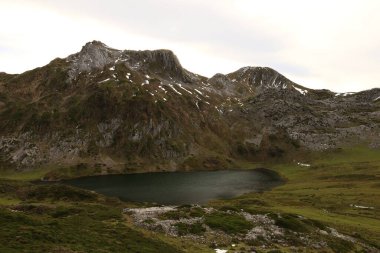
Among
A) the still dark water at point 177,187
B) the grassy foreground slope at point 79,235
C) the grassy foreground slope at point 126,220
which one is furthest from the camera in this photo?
the still dark water at point 177,187

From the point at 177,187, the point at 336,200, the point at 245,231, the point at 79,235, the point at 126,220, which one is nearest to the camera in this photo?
the point at 79,235

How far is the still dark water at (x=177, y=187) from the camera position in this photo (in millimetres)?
136175

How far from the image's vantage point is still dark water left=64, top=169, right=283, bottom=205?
136m

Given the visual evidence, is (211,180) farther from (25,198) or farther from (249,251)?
(249,251)

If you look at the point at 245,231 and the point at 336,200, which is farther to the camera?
the point at 336,200

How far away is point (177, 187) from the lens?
160750 millimetres

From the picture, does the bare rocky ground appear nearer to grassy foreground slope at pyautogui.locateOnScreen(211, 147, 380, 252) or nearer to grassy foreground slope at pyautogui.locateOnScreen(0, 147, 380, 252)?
grassy foreground slope at pyautogui.locateOnScreen(0, 147, 380, 252)

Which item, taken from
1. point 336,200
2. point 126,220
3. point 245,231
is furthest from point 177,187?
point 245,231

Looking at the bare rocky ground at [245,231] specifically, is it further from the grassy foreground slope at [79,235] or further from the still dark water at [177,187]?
the still dark water at [177,187]

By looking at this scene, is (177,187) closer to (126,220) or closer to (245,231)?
(126,220)

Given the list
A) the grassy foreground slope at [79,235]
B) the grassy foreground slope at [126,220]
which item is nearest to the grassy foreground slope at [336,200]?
the grassy foreground slope at [126,220]

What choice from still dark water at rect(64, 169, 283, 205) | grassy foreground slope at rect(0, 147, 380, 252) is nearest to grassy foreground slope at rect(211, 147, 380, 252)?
grassy foreground slope at rect(0, 147, 380, 252)

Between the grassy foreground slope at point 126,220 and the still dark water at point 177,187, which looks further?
the still dark water at point 177,187

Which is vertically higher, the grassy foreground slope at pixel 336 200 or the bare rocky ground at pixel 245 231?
the bare rocky ground at pixel 245 231
